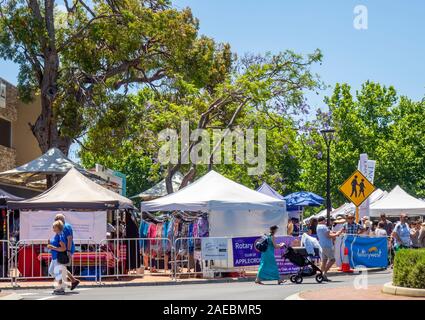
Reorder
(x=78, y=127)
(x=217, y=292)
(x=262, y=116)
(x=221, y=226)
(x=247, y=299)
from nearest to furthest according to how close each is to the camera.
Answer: (x=247, y=299) < (x=217, y=292) < (x=221, y=226) < (x=78, y=127) < (x=262, y=116)

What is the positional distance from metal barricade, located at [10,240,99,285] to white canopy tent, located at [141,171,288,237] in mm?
3108

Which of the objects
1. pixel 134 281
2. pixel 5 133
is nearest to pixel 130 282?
pixel 134 281

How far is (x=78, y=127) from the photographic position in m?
33.3

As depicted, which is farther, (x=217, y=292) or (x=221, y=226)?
(x=221, y=226)

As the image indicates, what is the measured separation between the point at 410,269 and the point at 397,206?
87.6ft

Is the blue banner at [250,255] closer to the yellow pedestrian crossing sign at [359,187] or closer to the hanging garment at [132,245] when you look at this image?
the hanging garment at [132,245]

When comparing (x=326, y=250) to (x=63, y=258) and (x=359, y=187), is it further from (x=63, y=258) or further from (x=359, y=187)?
(x=63, y=258)

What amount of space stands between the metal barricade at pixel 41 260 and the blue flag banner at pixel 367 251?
808 cm

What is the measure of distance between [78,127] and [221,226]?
1005 centimetres

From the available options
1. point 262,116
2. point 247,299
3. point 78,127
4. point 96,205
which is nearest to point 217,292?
point 247,299

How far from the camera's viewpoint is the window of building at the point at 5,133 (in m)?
42.1

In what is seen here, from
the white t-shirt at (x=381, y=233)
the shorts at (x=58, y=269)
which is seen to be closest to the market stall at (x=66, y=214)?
the shorts at (x=58, y=269)

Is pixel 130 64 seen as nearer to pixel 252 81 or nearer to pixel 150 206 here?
pixel 252 81

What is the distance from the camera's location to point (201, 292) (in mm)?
18766
